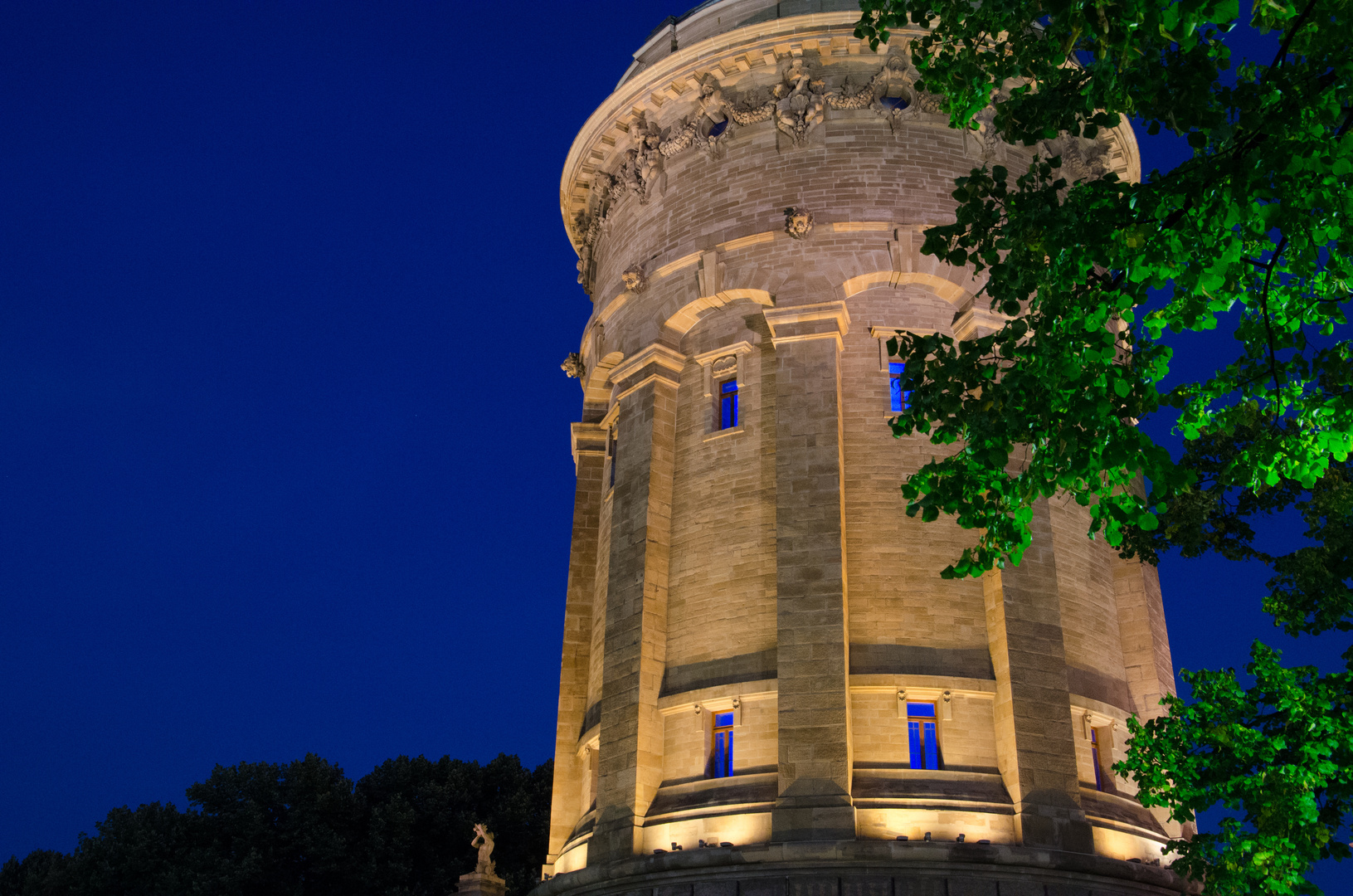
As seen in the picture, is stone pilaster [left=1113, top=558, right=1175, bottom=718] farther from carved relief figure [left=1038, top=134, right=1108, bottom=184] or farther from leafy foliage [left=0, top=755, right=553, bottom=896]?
leafy foliage [left=0, top=755, right=553, bottom=896]

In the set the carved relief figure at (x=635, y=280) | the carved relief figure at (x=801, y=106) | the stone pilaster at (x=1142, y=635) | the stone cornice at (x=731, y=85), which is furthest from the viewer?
the carved relief figure at (x=635, y=280)

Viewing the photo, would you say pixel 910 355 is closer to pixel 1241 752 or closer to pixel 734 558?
pixel 1241 752

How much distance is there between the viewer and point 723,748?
86.0 feet

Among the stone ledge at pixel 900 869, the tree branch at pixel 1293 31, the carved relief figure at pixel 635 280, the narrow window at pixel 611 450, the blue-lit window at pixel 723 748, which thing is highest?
the carved relief figure at pixel 635 280

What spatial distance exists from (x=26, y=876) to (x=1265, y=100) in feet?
186

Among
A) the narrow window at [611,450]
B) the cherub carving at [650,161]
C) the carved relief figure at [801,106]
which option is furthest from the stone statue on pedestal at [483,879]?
the carved relief figure at [801,106]

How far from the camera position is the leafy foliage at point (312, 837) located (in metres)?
45.4

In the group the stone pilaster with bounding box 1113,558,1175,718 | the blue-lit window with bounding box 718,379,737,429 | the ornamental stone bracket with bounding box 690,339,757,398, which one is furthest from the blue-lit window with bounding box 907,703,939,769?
the ornamental stone bracket with bounding box 690,339,757,398

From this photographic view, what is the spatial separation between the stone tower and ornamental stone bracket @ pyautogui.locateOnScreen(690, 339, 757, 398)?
0.33 ft

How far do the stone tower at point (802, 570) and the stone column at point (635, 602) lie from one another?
0.08 metres

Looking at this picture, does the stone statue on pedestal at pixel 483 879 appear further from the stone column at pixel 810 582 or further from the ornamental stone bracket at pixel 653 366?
the ornamental stone bracket at pixel 653 366

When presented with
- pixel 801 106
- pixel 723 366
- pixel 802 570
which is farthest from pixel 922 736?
pixel 801 106

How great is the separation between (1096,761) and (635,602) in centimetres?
1142

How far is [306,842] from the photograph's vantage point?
4634 cm
